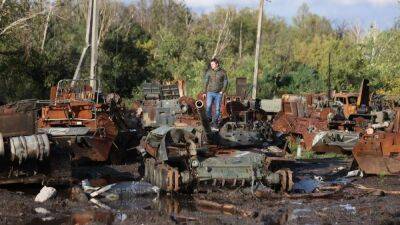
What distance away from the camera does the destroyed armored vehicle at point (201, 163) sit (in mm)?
12352

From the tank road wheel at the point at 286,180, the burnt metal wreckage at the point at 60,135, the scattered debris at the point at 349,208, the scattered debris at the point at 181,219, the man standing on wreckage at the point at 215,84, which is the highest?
the man standing on wreckage at the point at 215,84

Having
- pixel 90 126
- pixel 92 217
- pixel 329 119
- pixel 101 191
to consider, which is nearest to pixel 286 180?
pixel 101 191

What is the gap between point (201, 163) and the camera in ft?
41.3

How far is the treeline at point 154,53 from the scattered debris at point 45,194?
639 inches

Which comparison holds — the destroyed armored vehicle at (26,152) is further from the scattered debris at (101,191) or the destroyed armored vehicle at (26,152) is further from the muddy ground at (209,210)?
the scattered debris at (101,191)

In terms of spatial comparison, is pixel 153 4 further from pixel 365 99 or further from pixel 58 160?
pixel 58 160

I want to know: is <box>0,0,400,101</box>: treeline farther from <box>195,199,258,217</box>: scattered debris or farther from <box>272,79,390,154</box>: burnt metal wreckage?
<box>195,199,258,217</box>: scattered debris

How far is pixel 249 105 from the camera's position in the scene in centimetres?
2552

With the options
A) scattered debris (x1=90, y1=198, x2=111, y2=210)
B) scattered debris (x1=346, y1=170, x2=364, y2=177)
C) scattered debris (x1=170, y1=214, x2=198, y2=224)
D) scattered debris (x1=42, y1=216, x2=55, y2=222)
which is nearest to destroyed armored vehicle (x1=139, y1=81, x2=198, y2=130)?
scattered debris (x1=346, y1=170, x2=364, y2=177)

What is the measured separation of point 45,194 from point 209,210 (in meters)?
2.80

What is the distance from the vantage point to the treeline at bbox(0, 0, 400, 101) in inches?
1286

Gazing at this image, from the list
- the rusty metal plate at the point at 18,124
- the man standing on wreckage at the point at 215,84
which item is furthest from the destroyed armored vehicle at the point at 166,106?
the rusty metal plate at the point at 18,124

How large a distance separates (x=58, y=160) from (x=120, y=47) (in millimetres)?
30952

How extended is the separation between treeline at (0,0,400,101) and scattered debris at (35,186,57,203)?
1622 centimetres
